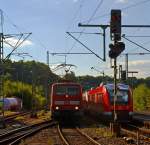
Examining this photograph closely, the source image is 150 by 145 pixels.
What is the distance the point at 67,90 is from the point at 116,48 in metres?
11.6

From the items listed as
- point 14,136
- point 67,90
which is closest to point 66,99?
point 67,90

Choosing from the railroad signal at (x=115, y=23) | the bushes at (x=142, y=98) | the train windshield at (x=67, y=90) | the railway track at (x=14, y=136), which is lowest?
the railway track at (x=14, y=136)

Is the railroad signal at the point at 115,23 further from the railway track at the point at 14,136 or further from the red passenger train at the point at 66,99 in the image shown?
the red passenger train at the point at 66,99

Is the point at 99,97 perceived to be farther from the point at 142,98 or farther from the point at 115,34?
the point at 142,98

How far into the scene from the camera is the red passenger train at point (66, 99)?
3303cm

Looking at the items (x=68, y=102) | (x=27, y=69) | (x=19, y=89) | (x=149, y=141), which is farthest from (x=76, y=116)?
(x=27, y=69)

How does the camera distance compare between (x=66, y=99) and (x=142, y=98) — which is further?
Answer: (x=142, y=98)

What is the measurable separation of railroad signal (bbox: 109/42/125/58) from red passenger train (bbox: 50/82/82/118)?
418 inches

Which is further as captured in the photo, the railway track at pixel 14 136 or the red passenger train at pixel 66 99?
the red passenger train at pixel 66 99

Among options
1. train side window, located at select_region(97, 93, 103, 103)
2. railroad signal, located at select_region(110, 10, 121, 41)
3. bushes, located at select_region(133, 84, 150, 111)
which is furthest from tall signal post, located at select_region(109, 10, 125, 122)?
bushes, located at select_region(133, 84, 150, 111)

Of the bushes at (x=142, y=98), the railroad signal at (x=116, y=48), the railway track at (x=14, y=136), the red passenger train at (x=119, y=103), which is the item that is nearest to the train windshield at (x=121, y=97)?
the red passenger train at (x=119, y=103)

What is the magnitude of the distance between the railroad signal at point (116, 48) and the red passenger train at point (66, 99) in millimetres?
10615

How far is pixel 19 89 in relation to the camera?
3629 inches

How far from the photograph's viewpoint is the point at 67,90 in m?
33.9
